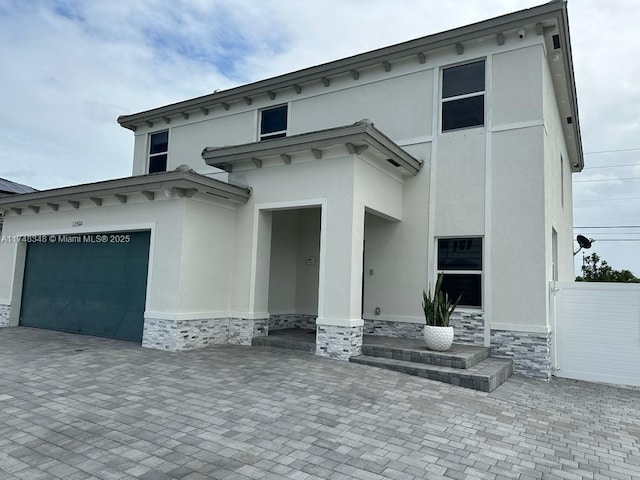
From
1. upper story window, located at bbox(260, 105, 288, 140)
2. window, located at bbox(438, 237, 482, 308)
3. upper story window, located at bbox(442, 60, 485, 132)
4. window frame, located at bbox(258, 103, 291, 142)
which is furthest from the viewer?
upper story window, located at bbox(260, 105, 288, 140)

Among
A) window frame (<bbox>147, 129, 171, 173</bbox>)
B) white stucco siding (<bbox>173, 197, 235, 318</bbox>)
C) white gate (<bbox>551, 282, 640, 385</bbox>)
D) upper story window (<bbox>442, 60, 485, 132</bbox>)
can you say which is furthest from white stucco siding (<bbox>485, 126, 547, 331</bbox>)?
window frame (<bbox>147, 129, 171, 173</bbox>)

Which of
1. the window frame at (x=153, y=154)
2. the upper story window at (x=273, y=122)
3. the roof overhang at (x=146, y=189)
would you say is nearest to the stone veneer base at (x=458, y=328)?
the roof overhang at (x=146, y=189)

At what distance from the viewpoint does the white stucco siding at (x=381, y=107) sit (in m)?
9.67

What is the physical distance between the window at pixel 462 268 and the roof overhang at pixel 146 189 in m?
4.57

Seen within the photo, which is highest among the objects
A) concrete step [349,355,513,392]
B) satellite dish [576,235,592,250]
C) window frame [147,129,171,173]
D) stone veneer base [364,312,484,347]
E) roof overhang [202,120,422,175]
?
window frame [147,129,171,173]

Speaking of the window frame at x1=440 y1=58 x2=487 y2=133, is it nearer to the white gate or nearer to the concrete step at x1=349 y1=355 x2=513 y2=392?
the white gate

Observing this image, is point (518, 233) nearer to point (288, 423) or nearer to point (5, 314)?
point (288, 423)

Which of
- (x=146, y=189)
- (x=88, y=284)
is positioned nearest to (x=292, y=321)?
(x=146, y=189)

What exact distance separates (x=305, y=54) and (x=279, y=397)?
11239 millimetres

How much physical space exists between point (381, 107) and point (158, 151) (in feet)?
25.7

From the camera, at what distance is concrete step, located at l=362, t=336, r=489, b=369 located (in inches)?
271

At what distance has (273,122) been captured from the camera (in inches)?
463

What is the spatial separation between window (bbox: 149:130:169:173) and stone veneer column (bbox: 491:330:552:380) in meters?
11.0

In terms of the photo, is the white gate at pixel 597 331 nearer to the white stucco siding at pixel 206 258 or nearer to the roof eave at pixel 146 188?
the white stucco siding at pixel 206 258
